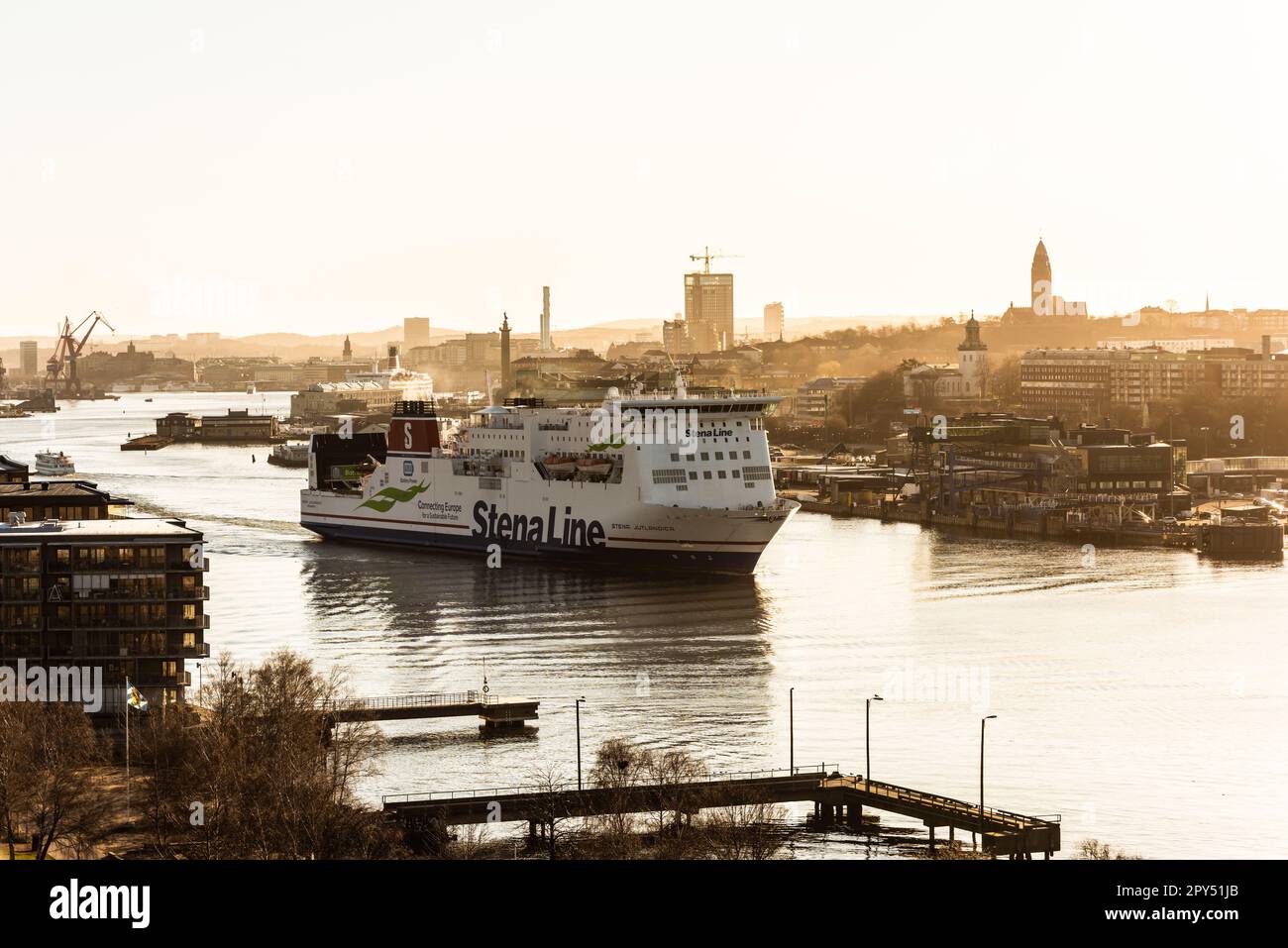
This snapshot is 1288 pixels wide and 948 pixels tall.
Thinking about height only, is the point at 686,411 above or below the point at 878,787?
above

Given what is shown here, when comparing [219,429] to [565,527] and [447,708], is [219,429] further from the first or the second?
[447,708]

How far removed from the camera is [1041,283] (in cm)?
8694

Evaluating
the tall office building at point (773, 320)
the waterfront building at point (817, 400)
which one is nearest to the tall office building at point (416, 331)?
the tall office building at point (773, 320)

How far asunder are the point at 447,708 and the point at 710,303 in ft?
354

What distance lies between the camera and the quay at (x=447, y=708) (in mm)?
14352

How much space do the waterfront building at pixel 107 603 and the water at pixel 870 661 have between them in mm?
2017

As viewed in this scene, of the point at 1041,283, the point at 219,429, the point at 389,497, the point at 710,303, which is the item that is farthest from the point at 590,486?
the point at 710,303

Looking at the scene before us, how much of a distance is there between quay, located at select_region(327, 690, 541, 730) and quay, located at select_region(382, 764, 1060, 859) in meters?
2.16

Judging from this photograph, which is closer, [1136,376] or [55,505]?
[55,505]

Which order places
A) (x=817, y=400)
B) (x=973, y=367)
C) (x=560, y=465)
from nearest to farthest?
1. (x=560, y=465)
2. (x=817, y=400)
3. (x=973, y=367)

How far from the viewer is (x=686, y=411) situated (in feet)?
85.6
